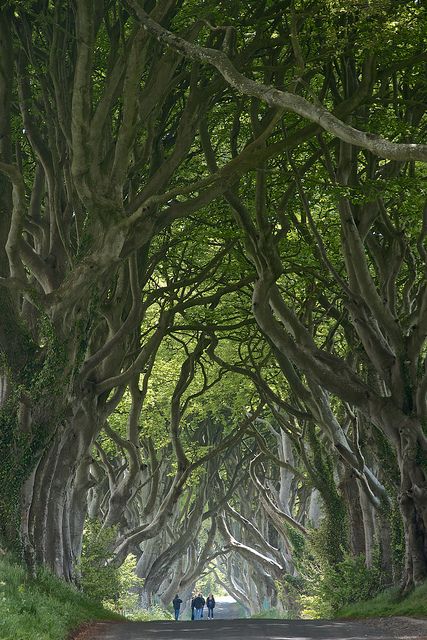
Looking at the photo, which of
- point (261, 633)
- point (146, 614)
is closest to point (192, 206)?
point (261, 633)

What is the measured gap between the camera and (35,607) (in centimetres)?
1262

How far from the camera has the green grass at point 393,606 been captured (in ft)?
57.6

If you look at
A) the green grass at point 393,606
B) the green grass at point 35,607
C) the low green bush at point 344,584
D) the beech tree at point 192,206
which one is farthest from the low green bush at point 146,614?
the green grass at point 35,607

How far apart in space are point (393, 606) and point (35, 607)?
8.79m

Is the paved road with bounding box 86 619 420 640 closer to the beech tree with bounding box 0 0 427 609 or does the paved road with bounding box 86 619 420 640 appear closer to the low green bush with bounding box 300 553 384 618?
the beech tree with bounding box 0 0 427 609

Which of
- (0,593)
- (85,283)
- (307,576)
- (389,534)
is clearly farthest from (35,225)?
(307,576)

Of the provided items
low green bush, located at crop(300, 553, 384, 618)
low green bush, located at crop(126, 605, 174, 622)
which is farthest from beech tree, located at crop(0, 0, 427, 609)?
low green bush, located at crop(126, 605, 174, 622)

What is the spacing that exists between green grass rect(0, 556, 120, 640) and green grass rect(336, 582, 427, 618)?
565 centimetres

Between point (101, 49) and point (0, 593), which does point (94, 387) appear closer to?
point (101, 49)

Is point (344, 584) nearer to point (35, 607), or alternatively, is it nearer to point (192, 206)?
point (192, 206)

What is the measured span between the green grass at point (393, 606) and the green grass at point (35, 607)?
5.65 metres

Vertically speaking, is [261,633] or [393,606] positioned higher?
[393,606]

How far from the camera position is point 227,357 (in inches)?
1293

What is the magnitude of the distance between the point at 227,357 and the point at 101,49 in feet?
50.7
